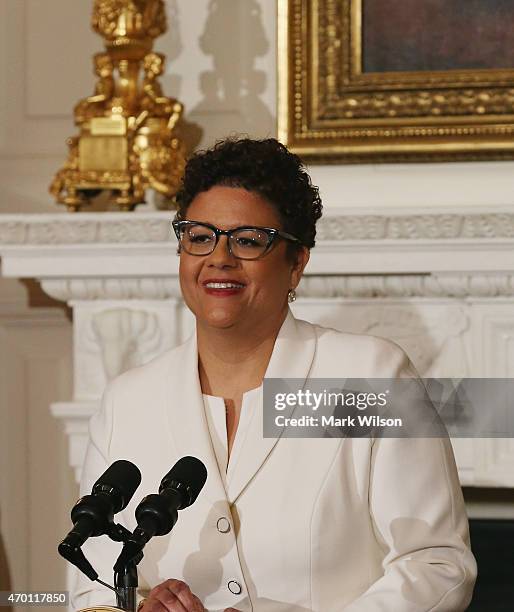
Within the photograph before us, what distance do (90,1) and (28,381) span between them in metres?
1.07

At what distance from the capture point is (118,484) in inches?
52.4

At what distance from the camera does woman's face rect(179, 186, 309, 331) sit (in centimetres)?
185

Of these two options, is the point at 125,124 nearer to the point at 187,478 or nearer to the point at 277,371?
the point at 277,371

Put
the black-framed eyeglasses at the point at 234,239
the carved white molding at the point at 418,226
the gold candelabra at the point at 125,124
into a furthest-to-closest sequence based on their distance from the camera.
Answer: the gold candelabra at the point at 125,124, the carved white molding at the point at 418,226, the black-framed eyeglasses at the point at 234,239

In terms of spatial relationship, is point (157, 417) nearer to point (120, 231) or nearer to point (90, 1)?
point (120, 231)

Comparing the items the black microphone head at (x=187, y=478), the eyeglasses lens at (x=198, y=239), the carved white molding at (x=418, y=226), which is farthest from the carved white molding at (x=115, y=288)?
the black microphone head at (x=187, y=478)

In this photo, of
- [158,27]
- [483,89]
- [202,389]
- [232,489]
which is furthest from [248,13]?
[232,489]

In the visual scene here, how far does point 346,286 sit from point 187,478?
143 cm

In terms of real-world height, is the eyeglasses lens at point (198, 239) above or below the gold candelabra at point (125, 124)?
below

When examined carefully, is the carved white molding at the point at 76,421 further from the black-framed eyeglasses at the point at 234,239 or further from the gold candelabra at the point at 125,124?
the black-framed eyeglasses at the point at 234,239

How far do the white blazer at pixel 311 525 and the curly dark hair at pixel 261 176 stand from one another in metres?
0.26

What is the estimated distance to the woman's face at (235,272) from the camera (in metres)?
1.85

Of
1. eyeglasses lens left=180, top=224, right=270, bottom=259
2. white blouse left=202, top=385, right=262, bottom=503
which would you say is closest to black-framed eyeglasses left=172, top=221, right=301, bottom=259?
eyeglasses lens left=180, top=224, right=270, bottom=259

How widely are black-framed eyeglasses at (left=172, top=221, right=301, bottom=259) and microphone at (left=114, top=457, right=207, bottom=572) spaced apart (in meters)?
0.59
